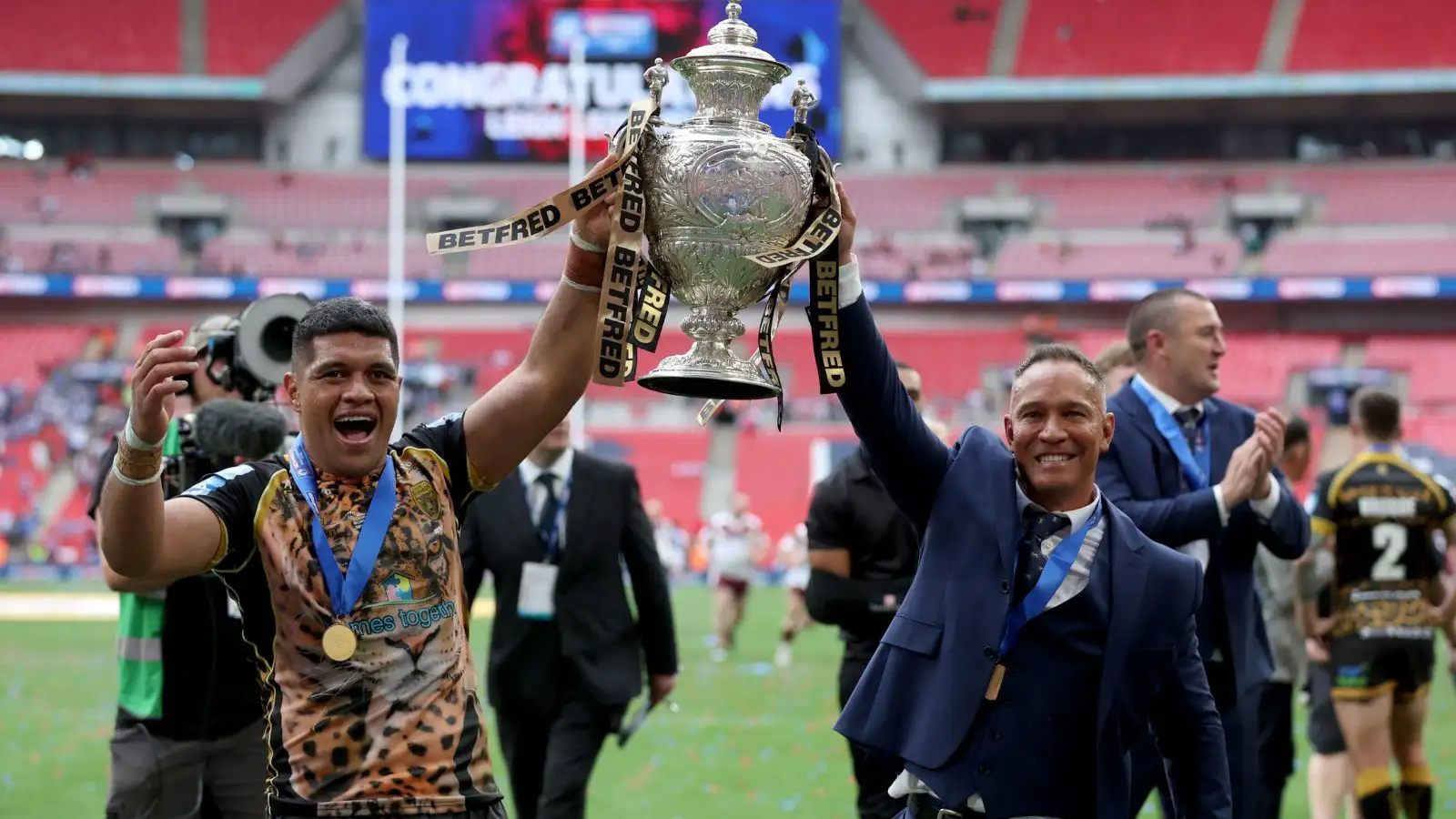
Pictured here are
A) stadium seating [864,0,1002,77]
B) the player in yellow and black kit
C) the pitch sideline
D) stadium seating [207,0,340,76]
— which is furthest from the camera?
stadium seating [207,0,340,76]

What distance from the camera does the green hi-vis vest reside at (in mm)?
4480

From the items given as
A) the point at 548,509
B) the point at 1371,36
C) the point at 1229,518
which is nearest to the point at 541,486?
the point at 548,509

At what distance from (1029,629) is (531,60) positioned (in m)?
38.9

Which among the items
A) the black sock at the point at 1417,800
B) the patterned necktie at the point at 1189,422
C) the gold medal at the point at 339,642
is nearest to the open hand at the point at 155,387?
the gold medal at the point at 339,642

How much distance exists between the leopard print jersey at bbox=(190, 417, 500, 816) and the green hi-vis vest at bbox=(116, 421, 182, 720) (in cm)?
164

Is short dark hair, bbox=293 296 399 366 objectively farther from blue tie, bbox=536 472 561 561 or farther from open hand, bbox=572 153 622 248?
blue tie, bbox=536 472 561 561

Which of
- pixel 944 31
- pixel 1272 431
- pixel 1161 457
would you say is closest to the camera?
pixel 1272 431

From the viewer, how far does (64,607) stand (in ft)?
66.9

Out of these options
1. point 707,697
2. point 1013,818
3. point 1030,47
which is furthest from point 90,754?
point 1030,47

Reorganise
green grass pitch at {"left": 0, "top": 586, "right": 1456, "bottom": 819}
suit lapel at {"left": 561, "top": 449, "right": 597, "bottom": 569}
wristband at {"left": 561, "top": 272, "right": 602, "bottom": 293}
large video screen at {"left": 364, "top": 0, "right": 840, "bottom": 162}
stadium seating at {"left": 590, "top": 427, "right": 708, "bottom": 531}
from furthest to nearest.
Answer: large video screen at {"left": 364, "top": 0, "right": 840, "bottom": 162} → stadium seating at {"left": 590, "top": 427, "right": 708, "bottom": 531} → green grass pitch at {"left": 0, "top": 586, "right": 1456, "bottom": 819} → suit lapel at {"left": 561, "top": 449, "right": 597, "bottom": 569} → wristband at {"left": 561, "top": 272, "right": 602, "bottom": 293}

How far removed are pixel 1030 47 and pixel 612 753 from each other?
1341 inches

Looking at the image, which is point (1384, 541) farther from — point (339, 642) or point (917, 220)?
point (917, 220)

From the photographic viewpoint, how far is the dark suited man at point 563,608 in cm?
587

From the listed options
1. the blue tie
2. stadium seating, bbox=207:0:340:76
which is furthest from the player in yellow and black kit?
stadium seating, bbox=207:0:340:76
